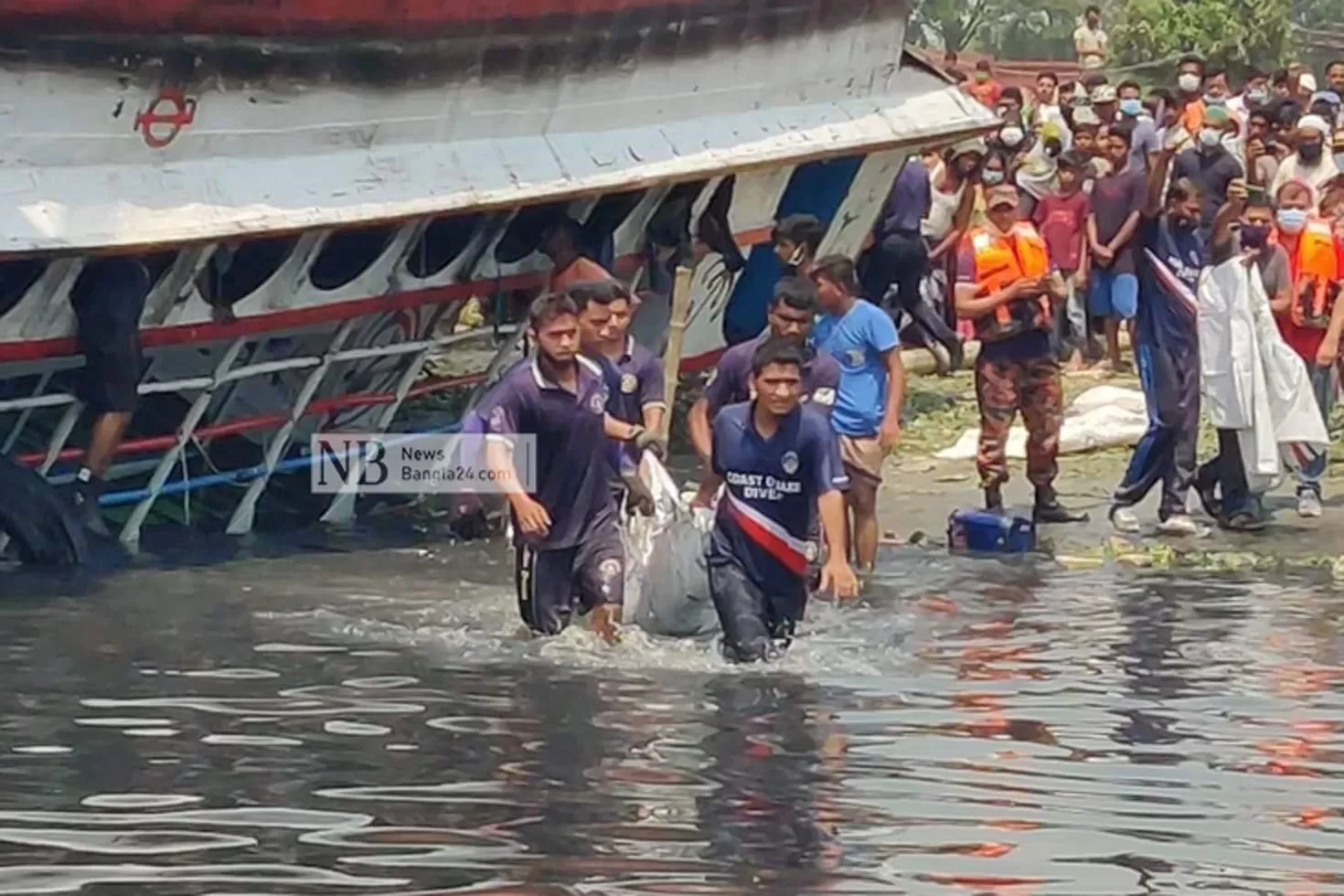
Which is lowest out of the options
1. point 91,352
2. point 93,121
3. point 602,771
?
point 602,771

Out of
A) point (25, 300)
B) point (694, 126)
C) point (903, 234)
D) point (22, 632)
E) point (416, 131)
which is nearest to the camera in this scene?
point (22, 632)

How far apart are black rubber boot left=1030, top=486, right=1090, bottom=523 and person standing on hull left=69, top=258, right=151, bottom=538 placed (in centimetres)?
450

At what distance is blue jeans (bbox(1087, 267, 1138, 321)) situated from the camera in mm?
18516

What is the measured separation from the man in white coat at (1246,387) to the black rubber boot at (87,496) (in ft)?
17.2

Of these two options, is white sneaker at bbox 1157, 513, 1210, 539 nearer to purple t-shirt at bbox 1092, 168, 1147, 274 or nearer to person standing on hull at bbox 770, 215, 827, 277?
person standing on hull at bbox 770, 215, 827, 277

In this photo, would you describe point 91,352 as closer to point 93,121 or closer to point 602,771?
point 93,121

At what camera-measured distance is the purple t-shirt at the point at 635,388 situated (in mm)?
11398

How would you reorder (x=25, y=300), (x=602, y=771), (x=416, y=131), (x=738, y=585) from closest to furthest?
(x=602, y=771), (x=738, y=585), (x=25, y=300), (x=416, y=131)

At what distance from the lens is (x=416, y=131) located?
15.0 meters

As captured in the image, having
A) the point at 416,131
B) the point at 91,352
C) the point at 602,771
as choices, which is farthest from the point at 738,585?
the point at 416,131

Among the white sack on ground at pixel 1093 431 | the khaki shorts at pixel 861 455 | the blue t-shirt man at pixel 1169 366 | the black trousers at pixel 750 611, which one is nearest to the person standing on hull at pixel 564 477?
the black trousers at pixel 750 611

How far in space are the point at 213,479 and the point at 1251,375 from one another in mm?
4898

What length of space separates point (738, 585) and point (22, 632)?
2.73 metres

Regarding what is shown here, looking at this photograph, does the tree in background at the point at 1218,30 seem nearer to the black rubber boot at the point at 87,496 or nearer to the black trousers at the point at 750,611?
the black rubber boot at the point at 87,496
